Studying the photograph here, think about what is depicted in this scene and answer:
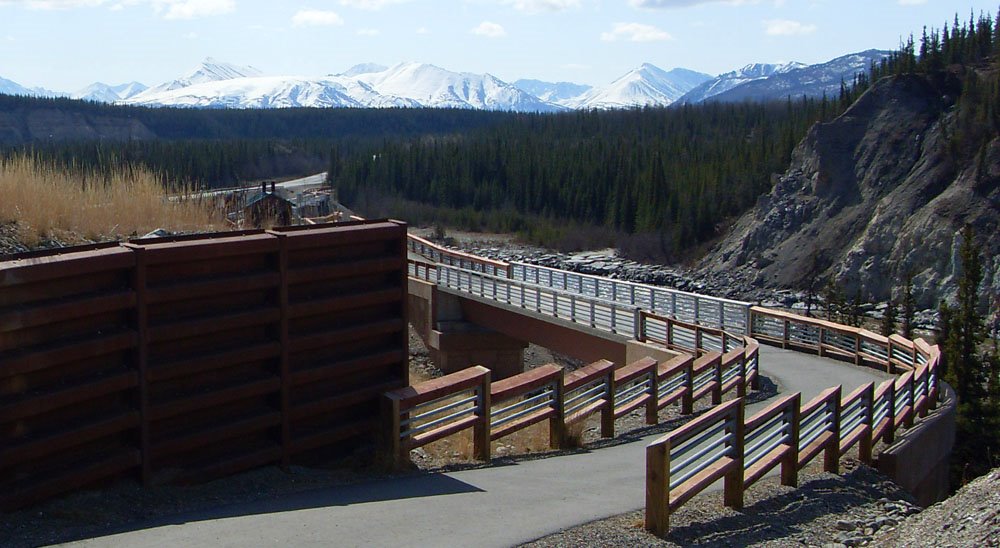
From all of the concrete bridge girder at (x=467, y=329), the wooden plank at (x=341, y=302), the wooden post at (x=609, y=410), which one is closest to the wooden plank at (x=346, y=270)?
the wooden plank at (x=341, y=302)

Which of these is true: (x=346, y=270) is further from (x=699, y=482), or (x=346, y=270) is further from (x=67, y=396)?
(x=699, y=482)

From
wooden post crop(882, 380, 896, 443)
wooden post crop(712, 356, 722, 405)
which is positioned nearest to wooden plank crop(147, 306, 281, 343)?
wooden post crop(882, 380, 896, 443)

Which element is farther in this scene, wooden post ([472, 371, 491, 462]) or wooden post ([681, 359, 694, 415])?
wooden post ([681, 359, 694, 415])

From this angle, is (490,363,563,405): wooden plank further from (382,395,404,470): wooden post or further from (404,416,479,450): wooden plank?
(382,395,404,470): wooden post

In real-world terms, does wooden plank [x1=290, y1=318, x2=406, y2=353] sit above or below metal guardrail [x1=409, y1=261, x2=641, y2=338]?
above

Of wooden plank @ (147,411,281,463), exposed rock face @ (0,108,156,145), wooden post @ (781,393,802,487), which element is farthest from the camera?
exposed rock face @ (0,108,156,145)

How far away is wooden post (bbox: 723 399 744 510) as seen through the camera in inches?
358

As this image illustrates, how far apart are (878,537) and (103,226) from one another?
38.6 feet

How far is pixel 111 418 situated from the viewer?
348 inches

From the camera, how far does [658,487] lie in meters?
8.05

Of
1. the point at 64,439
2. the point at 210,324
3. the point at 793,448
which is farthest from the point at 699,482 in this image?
the point at 64,439

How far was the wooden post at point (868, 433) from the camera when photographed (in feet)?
38.7

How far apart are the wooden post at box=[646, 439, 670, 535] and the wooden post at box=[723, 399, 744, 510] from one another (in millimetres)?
1179

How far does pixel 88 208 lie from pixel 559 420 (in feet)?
27.1
